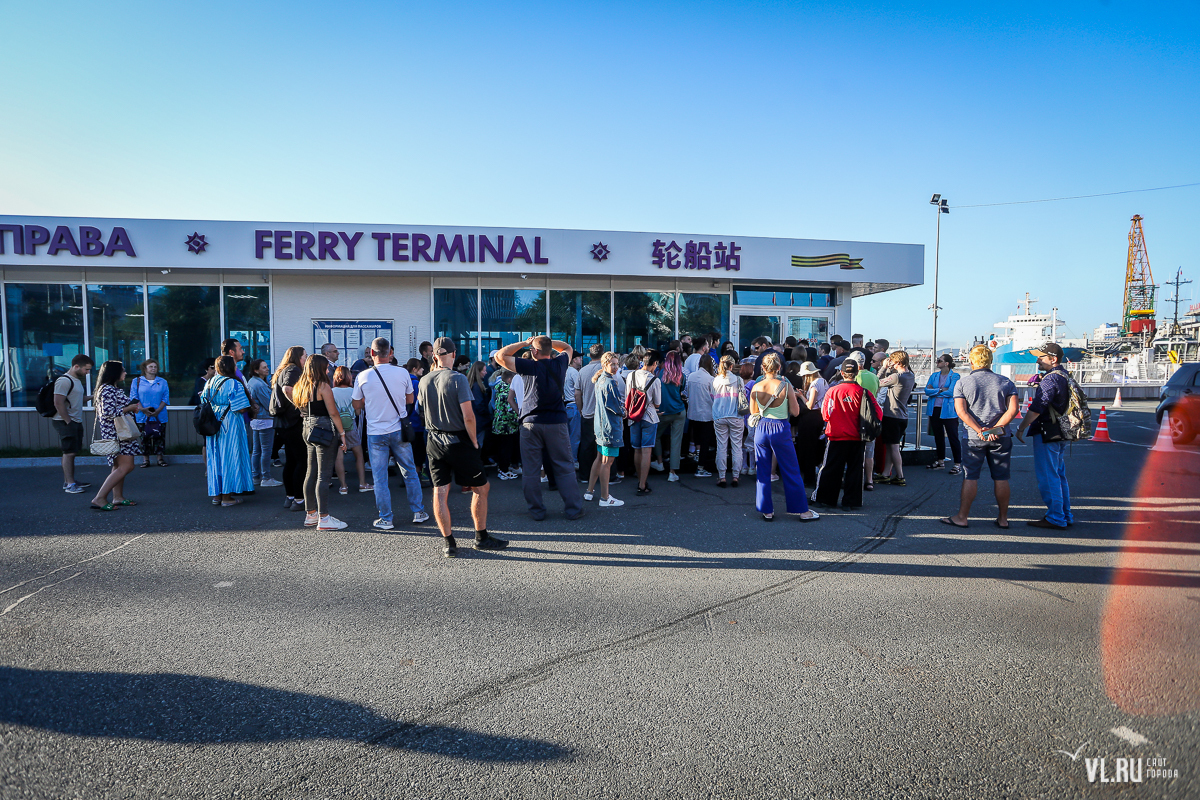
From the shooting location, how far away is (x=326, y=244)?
473 inches

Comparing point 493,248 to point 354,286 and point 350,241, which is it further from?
point 354,286

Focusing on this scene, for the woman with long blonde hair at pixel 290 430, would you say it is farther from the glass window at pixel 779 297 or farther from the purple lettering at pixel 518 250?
the glass window at pixel 779 297

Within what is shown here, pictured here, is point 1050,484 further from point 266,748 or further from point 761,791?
point 266,748

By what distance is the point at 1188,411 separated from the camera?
12133mm

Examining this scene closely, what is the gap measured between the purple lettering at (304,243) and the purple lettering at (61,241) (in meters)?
4.01

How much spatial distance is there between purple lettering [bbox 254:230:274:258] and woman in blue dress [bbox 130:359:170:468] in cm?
329

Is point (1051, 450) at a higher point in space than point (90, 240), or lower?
lower

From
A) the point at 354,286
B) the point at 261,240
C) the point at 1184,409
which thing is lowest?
the point at 1184,409

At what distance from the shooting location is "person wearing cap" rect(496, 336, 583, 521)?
6391 millimetres

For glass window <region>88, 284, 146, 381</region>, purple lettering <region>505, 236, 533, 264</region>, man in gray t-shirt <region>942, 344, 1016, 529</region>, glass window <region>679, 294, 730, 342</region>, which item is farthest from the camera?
glass window <region>679, 294, 730, 342</region>

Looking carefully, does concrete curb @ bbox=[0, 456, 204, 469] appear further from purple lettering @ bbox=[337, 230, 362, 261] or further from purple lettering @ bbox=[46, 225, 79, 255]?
purple lettering @ bbox=[337, 230, 362, 261]

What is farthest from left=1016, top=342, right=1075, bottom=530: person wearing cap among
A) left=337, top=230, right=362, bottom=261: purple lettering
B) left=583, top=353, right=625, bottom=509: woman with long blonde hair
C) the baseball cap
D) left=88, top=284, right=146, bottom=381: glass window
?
left=88, top=284, right=146, bottom=381: glass window

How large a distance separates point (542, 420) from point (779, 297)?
9.58m

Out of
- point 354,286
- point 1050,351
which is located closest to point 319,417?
point 354,286
